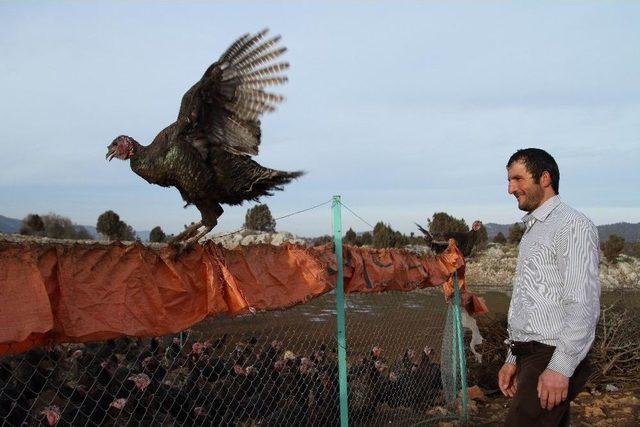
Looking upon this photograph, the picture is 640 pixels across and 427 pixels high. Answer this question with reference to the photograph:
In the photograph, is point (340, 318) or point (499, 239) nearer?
point (340, 318)

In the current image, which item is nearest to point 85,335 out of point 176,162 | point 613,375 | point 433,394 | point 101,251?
point 101,251

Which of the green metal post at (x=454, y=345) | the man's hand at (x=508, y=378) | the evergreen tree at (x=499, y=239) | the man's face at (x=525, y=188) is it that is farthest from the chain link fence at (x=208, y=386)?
the evergreen tree at (x=499, y=239)

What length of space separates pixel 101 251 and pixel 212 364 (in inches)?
123

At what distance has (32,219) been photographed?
28.7m

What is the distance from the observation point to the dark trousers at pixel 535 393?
2699 mm

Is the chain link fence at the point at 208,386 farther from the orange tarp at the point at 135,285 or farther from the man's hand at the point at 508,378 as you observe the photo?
the man's hand at the point at 508,378

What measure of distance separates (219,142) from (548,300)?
241cm

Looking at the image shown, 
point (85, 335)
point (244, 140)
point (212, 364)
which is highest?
point (244, 140)

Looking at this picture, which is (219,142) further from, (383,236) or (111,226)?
(383,236)

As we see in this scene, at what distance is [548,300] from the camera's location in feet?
9.03

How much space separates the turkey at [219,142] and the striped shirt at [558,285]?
1799 millimetres


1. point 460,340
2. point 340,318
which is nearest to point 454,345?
point 460,340

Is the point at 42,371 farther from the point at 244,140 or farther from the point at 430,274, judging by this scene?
the point at 430,274

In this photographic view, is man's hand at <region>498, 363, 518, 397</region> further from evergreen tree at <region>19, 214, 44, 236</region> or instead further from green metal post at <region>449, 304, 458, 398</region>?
evergreen tree at <region>19, 214, 44, 236</region>
